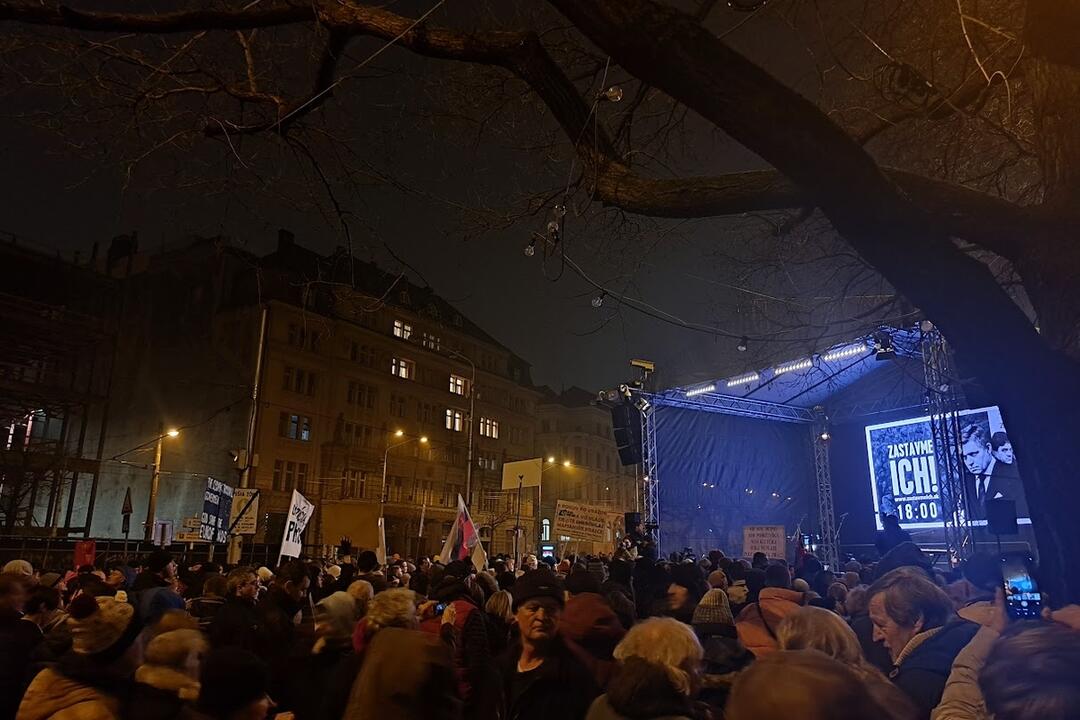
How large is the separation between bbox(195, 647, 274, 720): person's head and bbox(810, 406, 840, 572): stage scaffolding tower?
74.1 ft

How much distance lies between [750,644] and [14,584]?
482 centimetres

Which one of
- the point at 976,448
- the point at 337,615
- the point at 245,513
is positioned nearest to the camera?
the point at 337,615

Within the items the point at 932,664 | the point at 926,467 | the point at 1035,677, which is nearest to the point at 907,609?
the point at 932,664

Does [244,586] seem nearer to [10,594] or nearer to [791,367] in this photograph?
[10,594]

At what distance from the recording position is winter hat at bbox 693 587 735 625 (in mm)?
4711

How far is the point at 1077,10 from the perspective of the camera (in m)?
3.25

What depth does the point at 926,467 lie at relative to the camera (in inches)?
835

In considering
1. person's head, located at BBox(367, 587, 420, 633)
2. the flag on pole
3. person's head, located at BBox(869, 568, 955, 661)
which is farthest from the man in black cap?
the flag on pole

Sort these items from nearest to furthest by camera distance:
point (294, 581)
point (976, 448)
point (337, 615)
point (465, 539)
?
point (337, 615)
point (294, 581)
point (465, 539)
point (976, 448)

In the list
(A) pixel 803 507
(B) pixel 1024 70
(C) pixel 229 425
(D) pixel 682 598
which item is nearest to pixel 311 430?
(C) pixel 229 425

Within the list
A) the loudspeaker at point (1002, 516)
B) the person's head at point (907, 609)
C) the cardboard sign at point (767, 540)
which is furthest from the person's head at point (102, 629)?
the cardboard sign at point (767, 540)

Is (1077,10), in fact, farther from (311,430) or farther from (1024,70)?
(311,430)

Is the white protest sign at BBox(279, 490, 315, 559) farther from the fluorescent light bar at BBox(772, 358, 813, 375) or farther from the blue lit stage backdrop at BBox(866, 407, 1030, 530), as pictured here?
the blue lit stage backdrop at BBox(866, 407, 1030, 530)

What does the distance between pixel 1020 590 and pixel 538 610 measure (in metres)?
2.30
